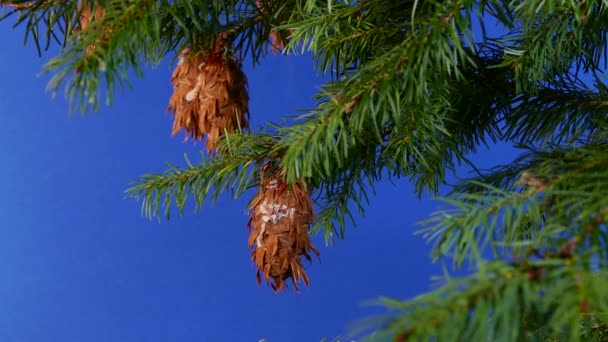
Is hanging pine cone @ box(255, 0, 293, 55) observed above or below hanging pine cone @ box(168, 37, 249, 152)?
above

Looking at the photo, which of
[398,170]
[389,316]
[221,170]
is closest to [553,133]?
[398,170]

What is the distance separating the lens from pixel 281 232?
35 cm

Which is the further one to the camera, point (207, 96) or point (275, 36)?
point (275, 36)

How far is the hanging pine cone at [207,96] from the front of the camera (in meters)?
0.38

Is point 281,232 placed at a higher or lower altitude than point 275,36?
lower

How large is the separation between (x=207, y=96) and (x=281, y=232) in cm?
8

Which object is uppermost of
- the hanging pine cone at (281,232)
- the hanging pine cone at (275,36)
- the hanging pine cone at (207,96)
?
the hanging pine cone at (275,36)

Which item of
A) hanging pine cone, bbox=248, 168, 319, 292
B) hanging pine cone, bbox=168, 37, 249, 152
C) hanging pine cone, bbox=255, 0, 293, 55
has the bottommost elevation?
hanging pine cone, bbox=248, 168, 319, 292

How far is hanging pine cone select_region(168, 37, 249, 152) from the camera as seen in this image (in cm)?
38

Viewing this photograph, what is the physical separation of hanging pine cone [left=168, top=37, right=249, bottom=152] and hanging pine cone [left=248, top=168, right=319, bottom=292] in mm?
45

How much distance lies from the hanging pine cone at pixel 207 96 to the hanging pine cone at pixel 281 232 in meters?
0.05

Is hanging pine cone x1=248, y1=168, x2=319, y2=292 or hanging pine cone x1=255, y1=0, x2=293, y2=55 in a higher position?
hanging pine cone x1=255, y1=0, x2=293, y2=55

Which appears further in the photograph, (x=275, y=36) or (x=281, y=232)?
(x=275, y=36)

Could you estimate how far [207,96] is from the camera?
0.37 meters
